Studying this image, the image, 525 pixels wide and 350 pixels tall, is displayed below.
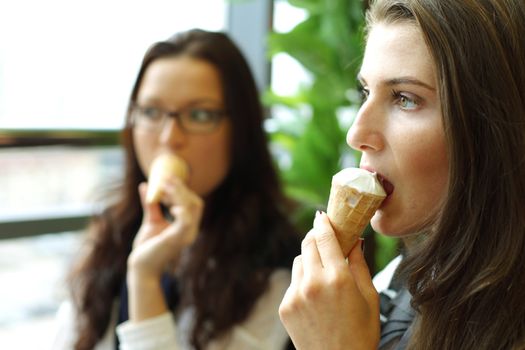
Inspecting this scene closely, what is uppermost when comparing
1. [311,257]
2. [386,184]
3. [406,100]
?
[406,100]

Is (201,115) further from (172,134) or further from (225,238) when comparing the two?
Answer: (225,238)

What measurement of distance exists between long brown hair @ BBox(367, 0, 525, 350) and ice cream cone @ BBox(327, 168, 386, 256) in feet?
0.30

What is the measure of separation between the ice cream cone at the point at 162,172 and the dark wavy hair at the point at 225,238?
0.19 metres

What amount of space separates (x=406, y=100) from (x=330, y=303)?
310 mm

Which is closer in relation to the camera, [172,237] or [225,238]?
[172,237]

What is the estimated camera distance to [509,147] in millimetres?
763

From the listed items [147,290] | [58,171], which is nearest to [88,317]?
[147,290]

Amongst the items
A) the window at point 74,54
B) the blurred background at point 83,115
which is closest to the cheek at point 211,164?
the blurred background at point 83,115

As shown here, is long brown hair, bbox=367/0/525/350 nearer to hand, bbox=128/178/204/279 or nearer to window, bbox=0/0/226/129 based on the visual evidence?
hand, bbox=128/178/204/279

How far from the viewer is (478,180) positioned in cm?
77

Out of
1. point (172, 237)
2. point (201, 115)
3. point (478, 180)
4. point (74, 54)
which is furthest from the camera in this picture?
point (74, 54)

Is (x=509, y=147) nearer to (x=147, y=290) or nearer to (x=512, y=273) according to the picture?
(x=512, y=273)

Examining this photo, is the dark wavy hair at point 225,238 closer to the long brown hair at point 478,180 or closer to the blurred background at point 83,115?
the blurred background at point 83,115

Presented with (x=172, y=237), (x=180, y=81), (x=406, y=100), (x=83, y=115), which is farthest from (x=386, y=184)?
(x=83, y=115)
